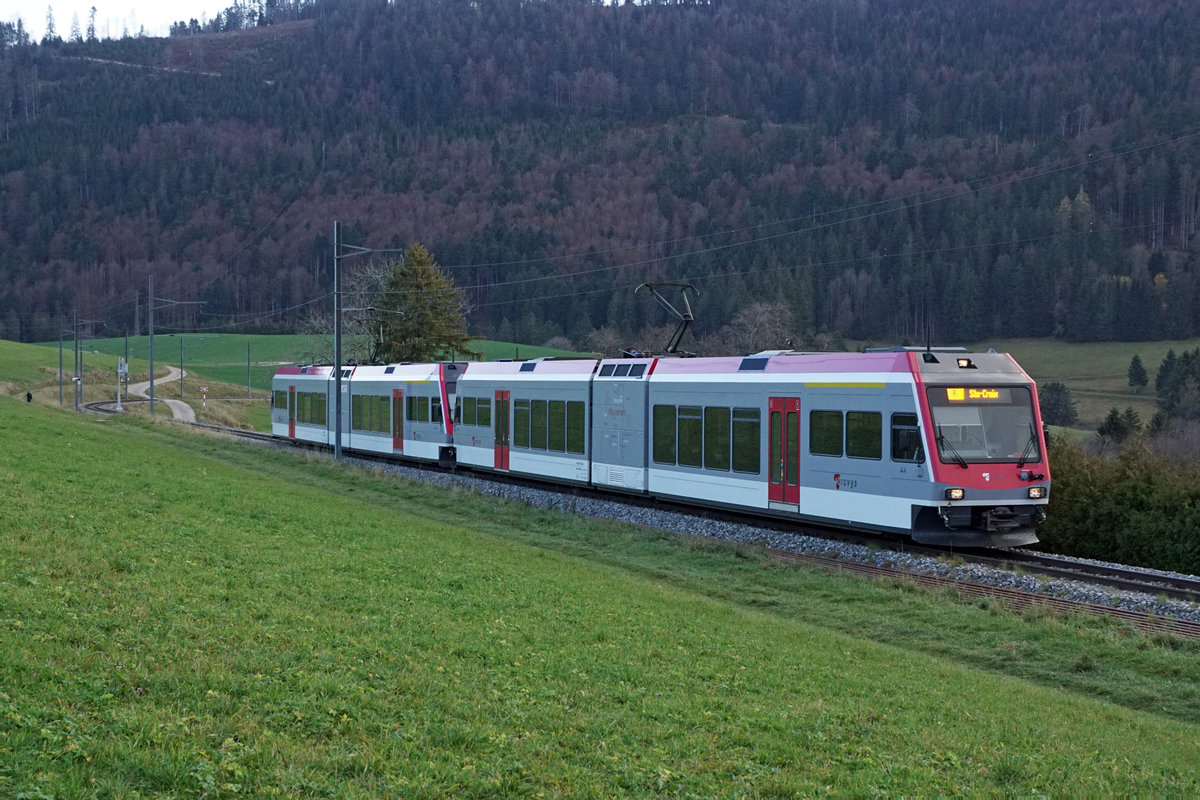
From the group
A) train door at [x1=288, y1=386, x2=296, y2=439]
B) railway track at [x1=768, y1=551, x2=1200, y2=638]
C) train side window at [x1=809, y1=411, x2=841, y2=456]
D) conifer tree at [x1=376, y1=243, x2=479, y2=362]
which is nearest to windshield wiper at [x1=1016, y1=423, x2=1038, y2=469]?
railway track at [x1=768, y1=551, x2=1200, y2=638]

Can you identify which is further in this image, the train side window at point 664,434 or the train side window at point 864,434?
the train side window at point 664,434

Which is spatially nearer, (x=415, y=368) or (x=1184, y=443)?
(x=415, y=368)

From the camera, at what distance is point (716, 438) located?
912 inches

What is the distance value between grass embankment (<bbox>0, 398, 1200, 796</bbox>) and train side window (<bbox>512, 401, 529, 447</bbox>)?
45.3 ft

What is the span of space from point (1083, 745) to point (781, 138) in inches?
6848

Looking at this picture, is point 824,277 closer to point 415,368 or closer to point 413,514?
point 415,368

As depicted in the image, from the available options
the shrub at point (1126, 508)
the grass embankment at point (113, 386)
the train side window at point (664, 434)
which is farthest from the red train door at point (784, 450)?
the grass embankment at point (113, 386)

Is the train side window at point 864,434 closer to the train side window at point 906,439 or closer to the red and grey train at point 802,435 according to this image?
the red and grey train at point 802,435

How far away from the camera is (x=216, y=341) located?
13938cm

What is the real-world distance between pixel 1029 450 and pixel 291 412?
3500 centimetres

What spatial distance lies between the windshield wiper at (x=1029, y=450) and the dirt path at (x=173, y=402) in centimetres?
5471

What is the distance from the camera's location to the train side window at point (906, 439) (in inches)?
722

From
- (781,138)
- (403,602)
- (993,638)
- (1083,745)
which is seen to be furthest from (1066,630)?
(781,138)

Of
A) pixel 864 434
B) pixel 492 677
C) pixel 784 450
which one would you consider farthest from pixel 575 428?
pixel 492 677
